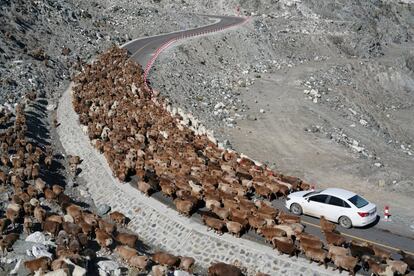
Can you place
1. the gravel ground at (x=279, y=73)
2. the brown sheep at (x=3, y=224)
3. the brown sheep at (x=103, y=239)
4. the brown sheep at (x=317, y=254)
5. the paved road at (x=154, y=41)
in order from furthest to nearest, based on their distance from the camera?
the paved road at (x=154, y=41)
the gravel ground at (x=279, y=73)
the brown sheep at (x=3, y=224)
the brown sheep at (x=103, y=239)
the brown sheep at (x=317, y=254)

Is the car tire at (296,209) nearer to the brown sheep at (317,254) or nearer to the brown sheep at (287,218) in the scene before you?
the brown sheep at (287,218)

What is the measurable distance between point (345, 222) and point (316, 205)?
1656 mm

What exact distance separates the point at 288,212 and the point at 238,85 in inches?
1360

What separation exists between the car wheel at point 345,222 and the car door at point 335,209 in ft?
0.64

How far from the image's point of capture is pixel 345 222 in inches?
1013

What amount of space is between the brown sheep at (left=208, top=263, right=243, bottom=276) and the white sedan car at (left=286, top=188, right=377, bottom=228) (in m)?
6.61

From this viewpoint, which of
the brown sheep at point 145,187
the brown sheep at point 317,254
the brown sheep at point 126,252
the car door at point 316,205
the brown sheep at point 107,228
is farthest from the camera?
the brown sheep at point 145,187

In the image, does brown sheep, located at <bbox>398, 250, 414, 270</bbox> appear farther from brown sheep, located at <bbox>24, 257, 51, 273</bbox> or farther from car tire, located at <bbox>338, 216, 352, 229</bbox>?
brown sheep, located at <bbox>24, 257, 51, 273</bbox>

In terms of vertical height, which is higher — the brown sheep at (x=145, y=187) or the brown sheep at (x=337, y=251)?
the brown sheep at (x=337, y=251)

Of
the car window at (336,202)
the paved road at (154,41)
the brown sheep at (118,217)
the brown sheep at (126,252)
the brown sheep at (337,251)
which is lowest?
the paved road at (154,41)

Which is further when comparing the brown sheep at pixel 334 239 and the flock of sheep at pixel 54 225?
the brown sheep at pixel 334 239

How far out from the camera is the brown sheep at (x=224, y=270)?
21584 mm

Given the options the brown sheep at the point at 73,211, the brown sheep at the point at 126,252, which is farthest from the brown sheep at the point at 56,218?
the brown sheep at the point at 126,252

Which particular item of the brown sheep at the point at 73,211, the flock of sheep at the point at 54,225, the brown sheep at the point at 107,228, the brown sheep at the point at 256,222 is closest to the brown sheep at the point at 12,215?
the flock of sheep at the point at 54,225
